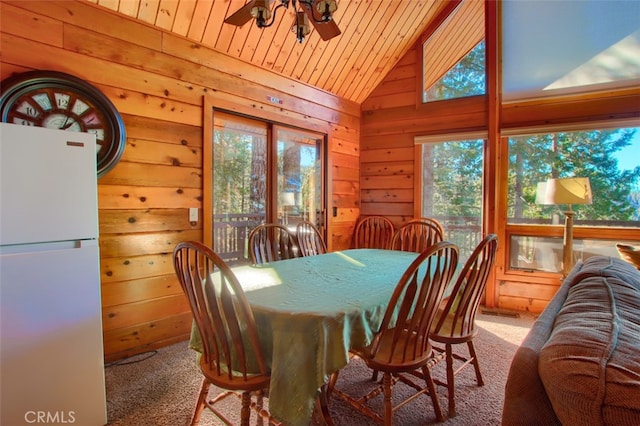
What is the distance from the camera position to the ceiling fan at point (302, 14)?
174 centimetres

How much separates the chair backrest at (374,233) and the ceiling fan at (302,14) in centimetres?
261

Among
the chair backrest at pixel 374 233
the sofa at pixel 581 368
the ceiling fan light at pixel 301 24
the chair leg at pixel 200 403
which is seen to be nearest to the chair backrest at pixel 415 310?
the sofa at pixel 581 368

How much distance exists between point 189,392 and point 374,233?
2864mm

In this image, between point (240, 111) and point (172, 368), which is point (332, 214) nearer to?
point (240, 111)

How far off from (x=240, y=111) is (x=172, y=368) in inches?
87.1

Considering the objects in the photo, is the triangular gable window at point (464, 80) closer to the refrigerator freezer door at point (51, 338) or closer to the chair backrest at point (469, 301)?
the chair backrest at point (469, 301)

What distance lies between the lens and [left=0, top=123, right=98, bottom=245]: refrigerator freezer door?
143 centimetres

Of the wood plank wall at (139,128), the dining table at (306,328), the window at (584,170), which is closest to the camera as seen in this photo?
the dining table at (306,328)

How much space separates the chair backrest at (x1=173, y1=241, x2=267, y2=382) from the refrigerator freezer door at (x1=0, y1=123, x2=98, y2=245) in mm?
643

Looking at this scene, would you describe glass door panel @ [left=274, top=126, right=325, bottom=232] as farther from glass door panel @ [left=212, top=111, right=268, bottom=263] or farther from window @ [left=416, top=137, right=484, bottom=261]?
window @ [left=416, top=137, right=484, bottom=261]

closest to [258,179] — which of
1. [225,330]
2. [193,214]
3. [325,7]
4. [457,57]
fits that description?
[193,214]

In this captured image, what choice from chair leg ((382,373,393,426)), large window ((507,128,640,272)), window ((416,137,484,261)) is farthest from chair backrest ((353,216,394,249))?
chair leg ((382,373,393,426))

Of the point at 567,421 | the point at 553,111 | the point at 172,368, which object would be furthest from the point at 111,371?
the point at 553,111

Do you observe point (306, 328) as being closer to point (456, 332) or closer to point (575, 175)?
point (456, 332)
